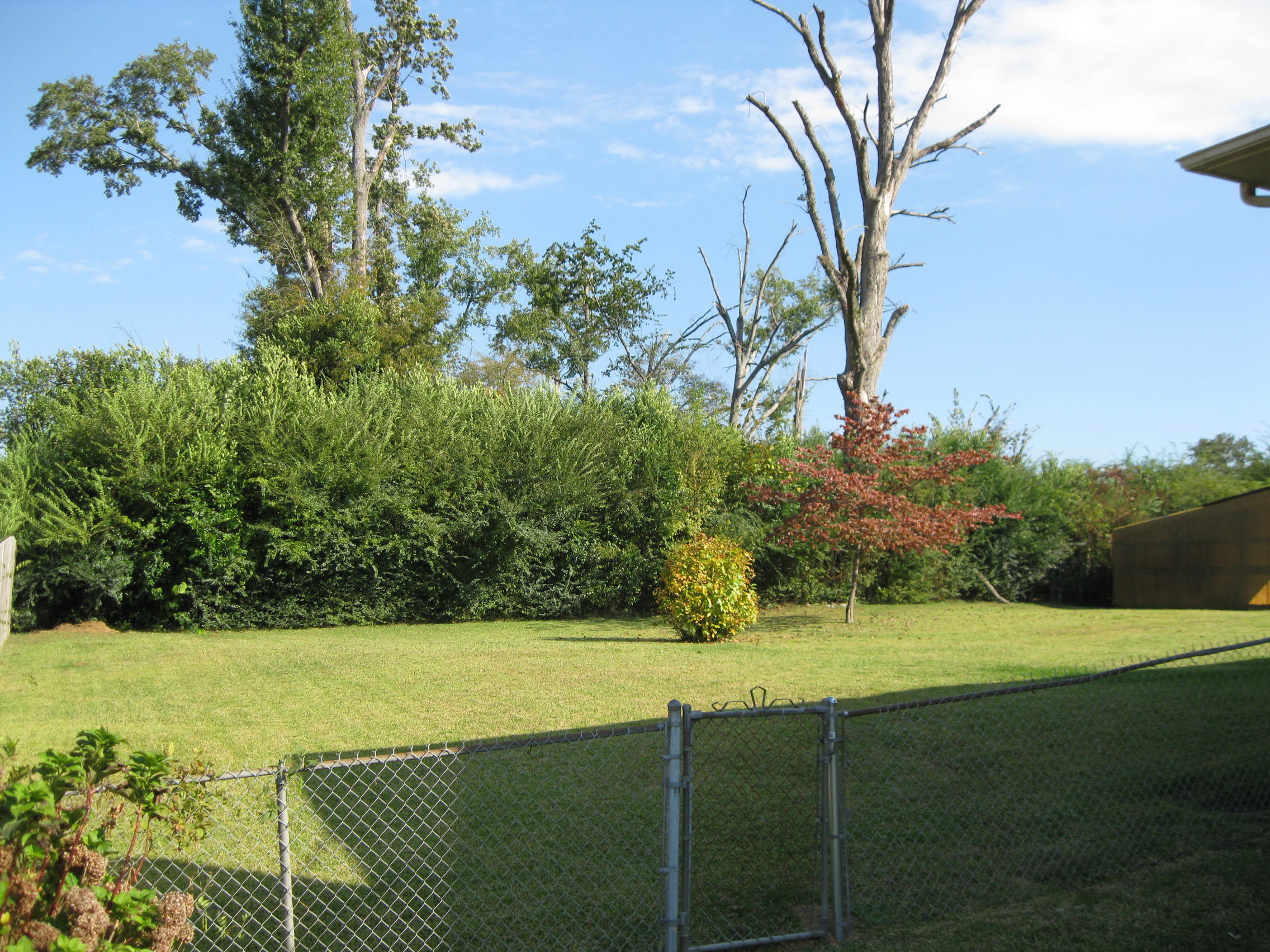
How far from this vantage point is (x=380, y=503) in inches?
670

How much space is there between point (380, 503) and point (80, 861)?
14545 millimetres

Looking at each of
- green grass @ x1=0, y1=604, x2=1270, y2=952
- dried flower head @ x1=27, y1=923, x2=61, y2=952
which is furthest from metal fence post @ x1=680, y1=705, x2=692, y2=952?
dried flower head @ x1=27, y1=923, x2=61, y2=952

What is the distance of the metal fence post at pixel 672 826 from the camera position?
370cm

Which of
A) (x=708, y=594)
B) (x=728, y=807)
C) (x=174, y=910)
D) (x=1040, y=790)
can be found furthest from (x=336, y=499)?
(x=174, y=910)

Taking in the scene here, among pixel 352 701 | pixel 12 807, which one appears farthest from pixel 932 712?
pixel 12 807

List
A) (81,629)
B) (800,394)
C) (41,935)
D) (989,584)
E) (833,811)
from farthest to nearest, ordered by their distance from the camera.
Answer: (800,394) < (989,584) < (81,629) < (833,811) < (41,935)

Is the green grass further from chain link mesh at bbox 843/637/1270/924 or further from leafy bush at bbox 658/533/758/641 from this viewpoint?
leafy bush at bbox 658/533/758/641

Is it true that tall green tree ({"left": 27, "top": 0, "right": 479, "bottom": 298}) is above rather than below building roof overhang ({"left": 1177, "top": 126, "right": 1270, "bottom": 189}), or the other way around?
A: above

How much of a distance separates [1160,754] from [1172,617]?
13.2m

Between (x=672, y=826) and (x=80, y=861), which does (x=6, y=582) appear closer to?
(x=80, y=861)

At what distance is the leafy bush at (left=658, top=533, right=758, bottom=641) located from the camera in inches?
567

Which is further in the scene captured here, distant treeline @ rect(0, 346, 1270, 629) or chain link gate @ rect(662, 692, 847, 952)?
distant treeline @ rect(0, 346, 1270, 629)

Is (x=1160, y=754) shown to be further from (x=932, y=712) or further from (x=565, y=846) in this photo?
(x=565, y=846)

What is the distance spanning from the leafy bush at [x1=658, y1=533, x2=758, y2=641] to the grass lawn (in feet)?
1.24
